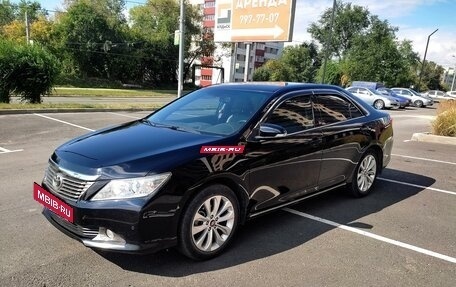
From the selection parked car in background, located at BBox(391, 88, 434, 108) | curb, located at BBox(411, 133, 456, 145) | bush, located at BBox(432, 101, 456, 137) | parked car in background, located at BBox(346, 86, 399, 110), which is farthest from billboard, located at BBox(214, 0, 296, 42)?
parked car in background, located at BBox(391, 88, 434, 108)

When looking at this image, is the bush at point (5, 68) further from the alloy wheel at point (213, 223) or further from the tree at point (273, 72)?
the tree at point (273, 72)

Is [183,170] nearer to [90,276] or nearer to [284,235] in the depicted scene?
[90,276]

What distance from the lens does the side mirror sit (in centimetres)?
405

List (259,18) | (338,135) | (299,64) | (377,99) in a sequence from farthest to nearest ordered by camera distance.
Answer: (299,64) → (377,99) → (259,18) → (338,135)

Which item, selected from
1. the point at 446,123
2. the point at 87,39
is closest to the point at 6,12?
the point at 87,39

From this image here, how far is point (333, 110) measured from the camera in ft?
17.3

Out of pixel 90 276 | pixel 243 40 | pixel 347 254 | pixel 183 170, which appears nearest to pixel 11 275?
pixel 90 276

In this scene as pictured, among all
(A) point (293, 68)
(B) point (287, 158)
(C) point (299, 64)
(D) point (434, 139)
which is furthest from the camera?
(C) point (299, 64)

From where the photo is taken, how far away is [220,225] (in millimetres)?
3812

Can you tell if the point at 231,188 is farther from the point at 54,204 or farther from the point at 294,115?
the point at 54,204

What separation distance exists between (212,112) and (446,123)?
10.6 metres

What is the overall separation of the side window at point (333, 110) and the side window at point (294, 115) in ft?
0.56

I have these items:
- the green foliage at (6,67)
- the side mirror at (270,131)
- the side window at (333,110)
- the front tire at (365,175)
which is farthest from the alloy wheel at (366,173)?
the green foliage at (6,67)

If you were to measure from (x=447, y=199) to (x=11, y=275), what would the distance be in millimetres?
5760
